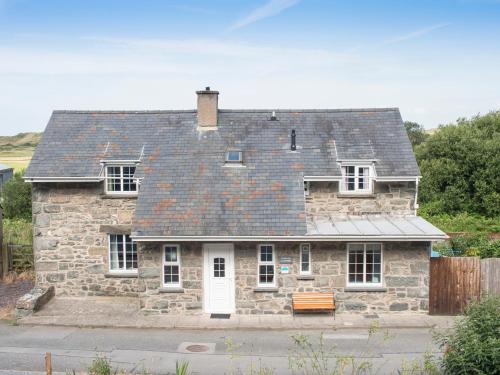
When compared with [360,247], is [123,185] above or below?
above

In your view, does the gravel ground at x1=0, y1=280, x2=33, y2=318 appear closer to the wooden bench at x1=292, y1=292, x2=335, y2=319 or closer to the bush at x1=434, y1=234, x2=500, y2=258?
the wooden bench at x1=292, y1=292, x2=335, y2=319

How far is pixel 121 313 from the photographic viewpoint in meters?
17.9

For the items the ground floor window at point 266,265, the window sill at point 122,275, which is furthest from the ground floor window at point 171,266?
the ground floor window at point 266,265

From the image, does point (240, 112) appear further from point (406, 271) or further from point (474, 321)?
point (474, 321)

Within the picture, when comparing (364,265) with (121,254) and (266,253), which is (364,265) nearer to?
(266,253)

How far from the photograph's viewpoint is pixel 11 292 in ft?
68.1

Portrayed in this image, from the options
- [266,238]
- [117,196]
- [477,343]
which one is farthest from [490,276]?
[117,196]

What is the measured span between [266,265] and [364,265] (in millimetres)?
3379

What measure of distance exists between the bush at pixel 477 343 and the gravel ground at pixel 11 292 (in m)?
14.9

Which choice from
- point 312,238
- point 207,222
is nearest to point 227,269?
point 207,222

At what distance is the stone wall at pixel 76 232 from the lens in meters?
19.5

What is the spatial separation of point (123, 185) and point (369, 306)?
406 inches

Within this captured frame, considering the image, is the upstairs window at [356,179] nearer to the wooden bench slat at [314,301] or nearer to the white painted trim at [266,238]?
the white painted trim at [266,238]

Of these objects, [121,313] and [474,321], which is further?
[121,313]
